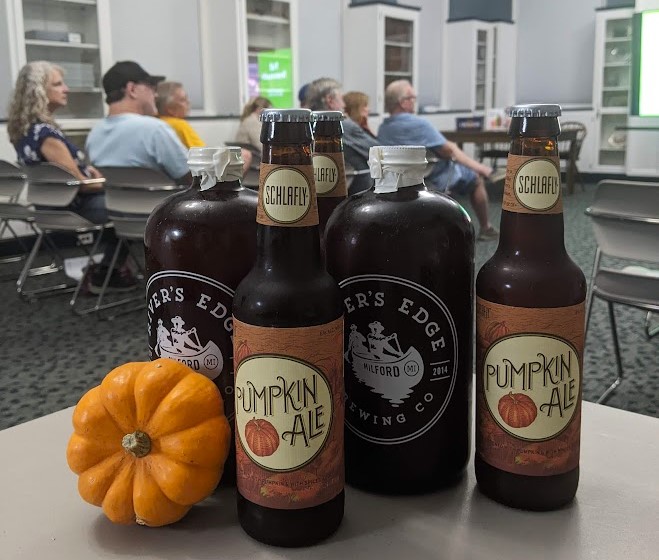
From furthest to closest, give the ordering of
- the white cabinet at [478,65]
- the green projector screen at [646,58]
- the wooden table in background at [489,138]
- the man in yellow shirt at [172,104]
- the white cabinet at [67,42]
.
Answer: the white cabinet at [478,65]
the wooden table in background at [489,138]
the green projector screen at [646,58]
the white cabinet at [67,42]
the man in yellow shirt at [172,104]

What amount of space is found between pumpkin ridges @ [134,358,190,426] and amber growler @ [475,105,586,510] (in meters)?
0.28

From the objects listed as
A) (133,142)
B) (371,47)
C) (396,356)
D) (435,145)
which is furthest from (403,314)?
(371,47)

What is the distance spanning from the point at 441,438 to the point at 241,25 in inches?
274

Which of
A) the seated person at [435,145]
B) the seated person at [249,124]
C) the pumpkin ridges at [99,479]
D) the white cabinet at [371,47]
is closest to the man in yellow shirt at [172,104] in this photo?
the seated person at [249,124]

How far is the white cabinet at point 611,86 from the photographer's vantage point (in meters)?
9.82

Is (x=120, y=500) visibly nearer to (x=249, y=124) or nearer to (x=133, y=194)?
(x=133, y=194)

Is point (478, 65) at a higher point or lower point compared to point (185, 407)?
higher

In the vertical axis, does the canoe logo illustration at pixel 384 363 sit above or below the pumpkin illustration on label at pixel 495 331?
below

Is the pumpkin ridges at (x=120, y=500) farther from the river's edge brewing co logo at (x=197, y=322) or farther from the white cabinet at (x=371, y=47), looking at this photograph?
the white cabinet at (x=371, y=47)

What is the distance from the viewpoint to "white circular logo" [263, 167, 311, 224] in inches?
23.1

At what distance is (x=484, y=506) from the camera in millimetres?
673

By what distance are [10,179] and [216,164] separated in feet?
13.1

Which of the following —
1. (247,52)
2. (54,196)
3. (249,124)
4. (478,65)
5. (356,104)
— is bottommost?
(54,196)

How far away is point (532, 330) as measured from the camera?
62 cm
